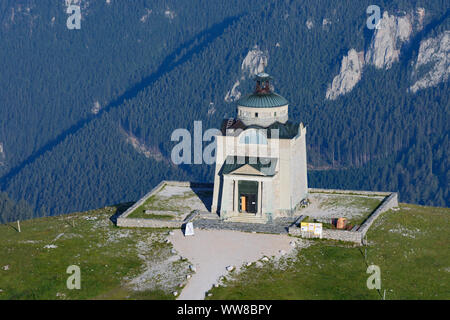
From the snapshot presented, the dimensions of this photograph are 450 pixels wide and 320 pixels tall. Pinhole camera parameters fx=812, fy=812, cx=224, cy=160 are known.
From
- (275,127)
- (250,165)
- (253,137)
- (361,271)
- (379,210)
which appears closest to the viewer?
(361,271)

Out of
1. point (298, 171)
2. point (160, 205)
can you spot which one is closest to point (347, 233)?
point (298, 171)

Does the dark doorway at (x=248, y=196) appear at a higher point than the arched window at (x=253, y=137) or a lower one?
lower

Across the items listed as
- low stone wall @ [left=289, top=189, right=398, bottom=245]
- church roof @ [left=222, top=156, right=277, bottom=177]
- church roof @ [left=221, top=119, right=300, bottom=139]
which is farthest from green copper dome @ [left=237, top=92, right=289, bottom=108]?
low stone wall @ [left=289, top=189, right=398, bottom=245]

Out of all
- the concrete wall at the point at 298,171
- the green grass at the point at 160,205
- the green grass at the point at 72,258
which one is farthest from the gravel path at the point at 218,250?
the concrete wall at the point at 298,171

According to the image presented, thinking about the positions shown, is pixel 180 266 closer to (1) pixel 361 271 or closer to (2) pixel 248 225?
(2) pixel 248 225

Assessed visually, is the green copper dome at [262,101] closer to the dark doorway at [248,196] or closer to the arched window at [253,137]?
the arched window at [253,137]
